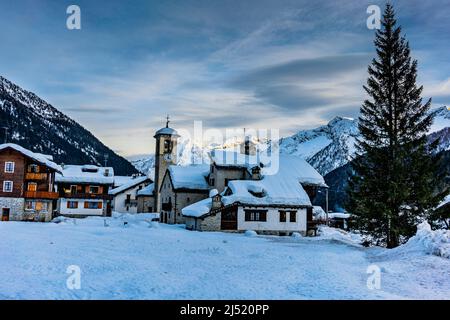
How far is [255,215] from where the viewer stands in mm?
42500

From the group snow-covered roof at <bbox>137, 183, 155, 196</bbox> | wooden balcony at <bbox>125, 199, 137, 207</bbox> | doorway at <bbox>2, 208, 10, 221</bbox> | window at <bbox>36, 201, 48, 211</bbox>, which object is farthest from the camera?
wooden balcony at <bbox>125, 199, 137, 207</bbox>

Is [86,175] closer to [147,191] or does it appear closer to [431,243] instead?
[147,191]

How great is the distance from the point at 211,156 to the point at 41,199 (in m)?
21.7

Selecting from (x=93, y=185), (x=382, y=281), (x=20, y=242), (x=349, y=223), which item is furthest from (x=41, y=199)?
(x=382, y=281)

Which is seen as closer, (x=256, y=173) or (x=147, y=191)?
(x=256, y=173)

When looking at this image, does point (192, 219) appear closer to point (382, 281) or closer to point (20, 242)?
point (20, 242)

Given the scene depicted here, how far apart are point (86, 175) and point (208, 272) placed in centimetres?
5833

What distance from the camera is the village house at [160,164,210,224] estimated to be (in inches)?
2009

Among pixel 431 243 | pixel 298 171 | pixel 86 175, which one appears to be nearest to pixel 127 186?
pixel 86 175

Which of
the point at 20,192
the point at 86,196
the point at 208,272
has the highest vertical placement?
the point at 20,192

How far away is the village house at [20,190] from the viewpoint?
48281 millimetres

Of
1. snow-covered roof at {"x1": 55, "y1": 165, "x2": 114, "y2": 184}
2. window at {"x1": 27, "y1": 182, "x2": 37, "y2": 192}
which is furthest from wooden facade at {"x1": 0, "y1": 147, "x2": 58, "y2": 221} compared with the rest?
snow-covered roof at {"x1": 55, "y1": 165, "x2": 114, "y2": 184}

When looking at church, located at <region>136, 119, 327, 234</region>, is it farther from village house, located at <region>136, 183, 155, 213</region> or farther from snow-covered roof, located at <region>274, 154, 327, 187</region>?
A: village house, located at <region>136, 183, 155, 213</region>

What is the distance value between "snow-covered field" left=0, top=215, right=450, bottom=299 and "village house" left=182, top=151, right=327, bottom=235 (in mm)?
15713
